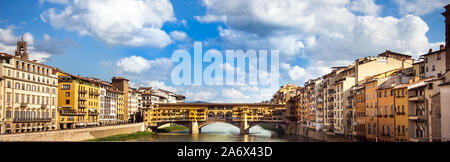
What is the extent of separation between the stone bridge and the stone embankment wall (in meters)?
16.9

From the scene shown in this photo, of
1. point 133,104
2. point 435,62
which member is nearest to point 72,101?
point 133,104

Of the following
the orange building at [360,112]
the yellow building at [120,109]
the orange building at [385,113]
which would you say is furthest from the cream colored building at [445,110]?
the yellow building at [120,109]

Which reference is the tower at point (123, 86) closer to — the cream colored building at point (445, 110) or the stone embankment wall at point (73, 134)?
the stone embankment wall at point (73, 134)

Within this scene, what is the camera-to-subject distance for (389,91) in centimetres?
4062

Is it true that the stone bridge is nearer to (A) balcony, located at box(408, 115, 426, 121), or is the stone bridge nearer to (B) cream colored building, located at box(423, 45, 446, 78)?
(B) cream colored building, located at box(423, 45, 446, 78)

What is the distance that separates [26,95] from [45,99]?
17.2 feet

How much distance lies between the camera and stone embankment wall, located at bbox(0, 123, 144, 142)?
42872 mm

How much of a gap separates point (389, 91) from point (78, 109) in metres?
46.5

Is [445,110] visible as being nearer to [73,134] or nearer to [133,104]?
[73,134]

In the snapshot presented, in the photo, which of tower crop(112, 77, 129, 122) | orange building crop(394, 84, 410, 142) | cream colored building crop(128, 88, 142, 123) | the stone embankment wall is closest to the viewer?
orange building crop(394, 84, 410, 142)

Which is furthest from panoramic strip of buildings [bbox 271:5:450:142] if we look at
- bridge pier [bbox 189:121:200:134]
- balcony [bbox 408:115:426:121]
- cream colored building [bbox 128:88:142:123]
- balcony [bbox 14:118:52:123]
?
cream colored building [bbox 128:88:142:123]

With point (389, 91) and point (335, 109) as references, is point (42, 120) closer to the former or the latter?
point (335, 109)

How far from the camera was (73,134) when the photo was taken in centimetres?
5356
